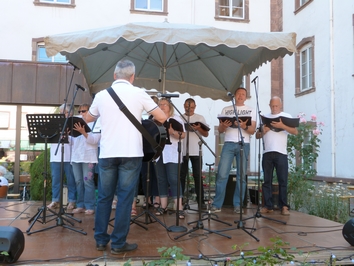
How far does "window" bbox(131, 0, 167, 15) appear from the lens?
13720 millimetres

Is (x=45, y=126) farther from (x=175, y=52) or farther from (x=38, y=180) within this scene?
(x=38, y=180)

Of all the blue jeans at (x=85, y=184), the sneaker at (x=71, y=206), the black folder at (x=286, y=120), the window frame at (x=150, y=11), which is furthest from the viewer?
the window frame at (x=150, y=11)

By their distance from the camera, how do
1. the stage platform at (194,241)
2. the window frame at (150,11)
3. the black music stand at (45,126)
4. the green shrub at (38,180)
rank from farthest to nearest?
the window frame at (150,11) < the green shrub at (38,180) < the black music stand at (45,126) < the stage platform at (194,241)

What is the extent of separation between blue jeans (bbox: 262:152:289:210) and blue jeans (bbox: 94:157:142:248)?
10.1 ft

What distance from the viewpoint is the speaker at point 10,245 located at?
3.15m

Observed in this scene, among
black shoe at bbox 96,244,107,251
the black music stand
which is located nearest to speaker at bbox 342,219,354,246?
black shoe at bbox 96,244,107,251

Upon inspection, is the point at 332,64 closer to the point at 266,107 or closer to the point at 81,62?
the point at 266,107

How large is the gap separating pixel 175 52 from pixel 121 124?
3269 mm

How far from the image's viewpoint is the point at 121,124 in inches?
139

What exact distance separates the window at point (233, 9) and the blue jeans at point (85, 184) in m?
10.5

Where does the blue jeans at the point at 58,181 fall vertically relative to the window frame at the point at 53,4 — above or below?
below

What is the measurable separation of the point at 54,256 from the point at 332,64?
11033 millimetres

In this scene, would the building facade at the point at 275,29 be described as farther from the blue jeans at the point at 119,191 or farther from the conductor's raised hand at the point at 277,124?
the blue jeans at the point at 119,191

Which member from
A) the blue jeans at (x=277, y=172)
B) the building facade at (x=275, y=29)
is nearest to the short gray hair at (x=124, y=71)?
the blue jeans at (x=277, y=172)
